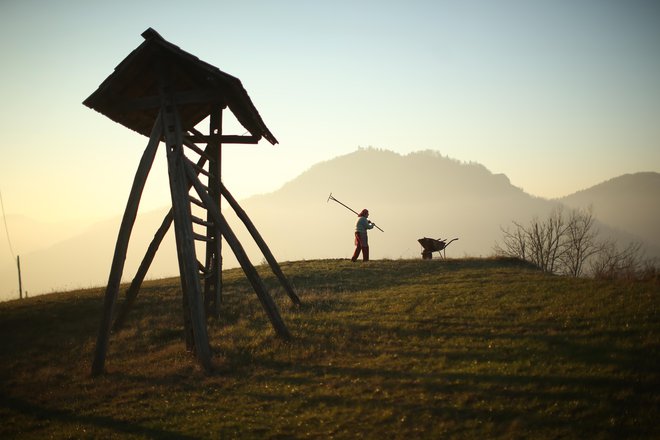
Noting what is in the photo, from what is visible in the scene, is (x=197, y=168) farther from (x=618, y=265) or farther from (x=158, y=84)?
(x=618, y=265)

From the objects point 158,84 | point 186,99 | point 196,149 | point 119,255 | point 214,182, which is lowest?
point 119,255

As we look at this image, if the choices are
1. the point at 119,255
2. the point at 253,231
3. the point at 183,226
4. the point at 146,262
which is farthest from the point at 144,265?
the point at 253,231

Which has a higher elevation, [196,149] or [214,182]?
[196,149]

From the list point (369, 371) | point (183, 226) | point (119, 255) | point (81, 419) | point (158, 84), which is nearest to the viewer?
point (81, 419)

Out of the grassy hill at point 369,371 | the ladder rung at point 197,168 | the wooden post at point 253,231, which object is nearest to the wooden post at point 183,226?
the ladder rung at point 197,168

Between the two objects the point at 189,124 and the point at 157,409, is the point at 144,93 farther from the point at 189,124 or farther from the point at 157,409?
the point at 157,409

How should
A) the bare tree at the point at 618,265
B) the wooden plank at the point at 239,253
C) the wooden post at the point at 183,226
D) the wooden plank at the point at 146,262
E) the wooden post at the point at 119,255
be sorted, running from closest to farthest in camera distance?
the wooden post at the point at 183,226 → the wooden post at the point at 119,255 → the wooden plank at the point at 239,253 → the wooden plank at the point at 146,262 → the bare tree at the point at 618,265

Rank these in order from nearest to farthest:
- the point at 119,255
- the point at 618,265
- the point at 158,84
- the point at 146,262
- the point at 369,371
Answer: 1. the point at 369,371
2. the point at 119,255
3. the point at 158,84
4. the point at 146,262
5. the point at 618,265

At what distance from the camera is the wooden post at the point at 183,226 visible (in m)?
7.37

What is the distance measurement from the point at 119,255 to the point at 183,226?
54.4 inches

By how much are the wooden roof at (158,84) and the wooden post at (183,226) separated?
0.50m

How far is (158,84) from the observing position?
8648 millimetres

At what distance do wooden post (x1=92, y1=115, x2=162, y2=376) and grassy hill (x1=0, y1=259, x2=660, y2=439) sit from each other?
545 mm

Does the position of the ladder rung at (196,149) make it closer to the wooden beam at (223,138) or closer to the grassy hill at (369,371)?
the wooden beam at (223,138)
